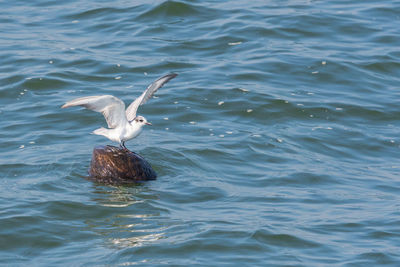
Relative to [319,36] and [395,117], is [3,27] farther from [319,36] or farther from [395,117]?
[395,117]

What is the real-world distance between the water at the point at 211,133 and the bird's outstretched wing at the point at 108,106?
38.6 inches

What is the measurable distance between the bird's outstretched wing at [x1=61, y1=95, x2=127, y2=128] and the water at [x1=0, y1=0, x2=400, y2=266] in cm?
98

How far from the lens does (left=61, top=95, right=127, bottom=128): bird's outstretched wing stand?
10.1 meters

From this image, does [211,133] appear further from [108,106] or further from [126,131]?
[108,106]

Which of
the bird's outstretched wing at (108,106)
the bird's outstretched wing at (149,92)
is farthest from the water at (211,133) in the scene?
the bird's outstretched wing at (149,92)

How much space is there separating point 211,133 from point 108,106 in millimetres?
3523

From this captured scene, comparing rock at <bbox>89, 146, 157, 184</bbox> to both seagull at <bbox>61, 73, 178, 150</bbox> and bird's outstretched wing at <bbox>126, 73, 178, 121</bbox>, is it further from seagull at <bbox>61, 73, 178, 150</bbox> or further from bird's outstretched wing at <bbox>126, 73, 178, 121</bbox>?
bird's outstretched wing at <bbox>126, 73, 178, 121</bbox>

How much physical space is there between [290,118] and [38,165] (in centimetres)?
494

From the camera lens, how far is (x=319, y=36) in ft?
61.2

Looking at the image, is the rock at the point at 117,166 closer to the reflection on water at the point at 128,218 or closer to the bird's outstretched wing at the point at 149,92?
the reflection on water at the point at 128,218

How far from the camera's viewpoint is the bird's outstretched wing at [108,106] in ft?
33.1

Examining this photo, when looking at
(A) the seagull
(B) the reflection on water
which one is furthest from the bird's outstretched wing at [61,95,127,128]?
(B) the reflection on water

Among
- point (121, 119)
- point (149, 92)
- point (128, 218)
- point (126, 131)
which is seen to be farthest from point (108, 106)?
point (128, 218)

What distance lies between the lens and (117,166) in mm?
10977
